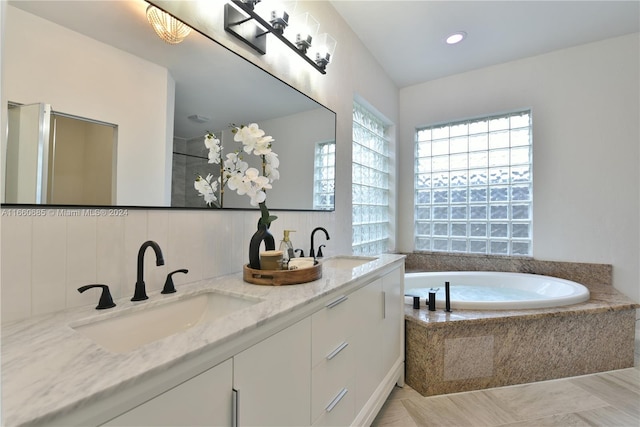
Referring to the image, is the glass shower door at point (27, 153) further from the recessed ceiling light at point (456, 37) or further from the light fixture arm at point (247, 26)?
the recessed ceiling light at point (456, 37)

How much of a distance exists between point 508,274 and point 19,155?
3575 mm

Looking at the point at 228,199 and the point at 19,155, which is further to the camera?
the point at 228,199

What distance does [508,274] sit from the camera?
2.99 meters

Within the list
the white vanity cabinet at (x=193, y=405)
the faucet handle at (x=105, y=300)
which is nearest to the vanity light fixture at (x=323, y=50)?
the faucet handle at (x=105, y=300)

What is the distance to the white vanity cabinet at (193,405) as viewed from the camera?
54 centimetres

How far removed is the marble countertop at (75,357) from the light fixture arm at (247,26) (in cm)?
126

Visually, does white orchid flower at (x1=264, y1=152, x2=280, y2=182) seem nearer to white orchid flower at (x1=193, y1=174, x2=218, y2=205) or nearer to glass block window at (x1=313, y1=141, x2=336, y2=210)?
white orchid flower at (x1=193, y1=174, x2=218, y2=205)

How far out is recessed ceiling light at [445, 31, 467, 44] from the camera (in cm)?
263

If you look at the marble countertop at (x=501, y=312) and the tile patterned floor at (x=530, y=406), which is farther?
the marble countertop at (x=501, y=312)

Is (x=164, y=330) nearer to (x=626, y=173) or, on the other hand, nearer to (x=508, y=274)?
(x=508, y=274)

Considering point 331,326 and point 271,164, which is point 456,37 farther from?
point 331,326

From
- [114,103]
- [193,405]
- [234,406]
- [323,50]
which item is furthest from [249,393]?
[323,50]

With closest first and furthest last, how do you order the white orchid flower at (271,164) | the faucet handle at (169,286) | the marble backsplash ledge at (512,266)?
the faucet handle at (169,286)
the white orchid flower at (271,164)
the marble backsplash ledge at (512,266)

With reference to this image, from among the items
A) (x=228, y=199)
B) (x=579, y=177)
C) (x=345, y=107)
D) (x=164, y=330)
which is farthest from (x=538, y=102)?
(x=164, y=330)
